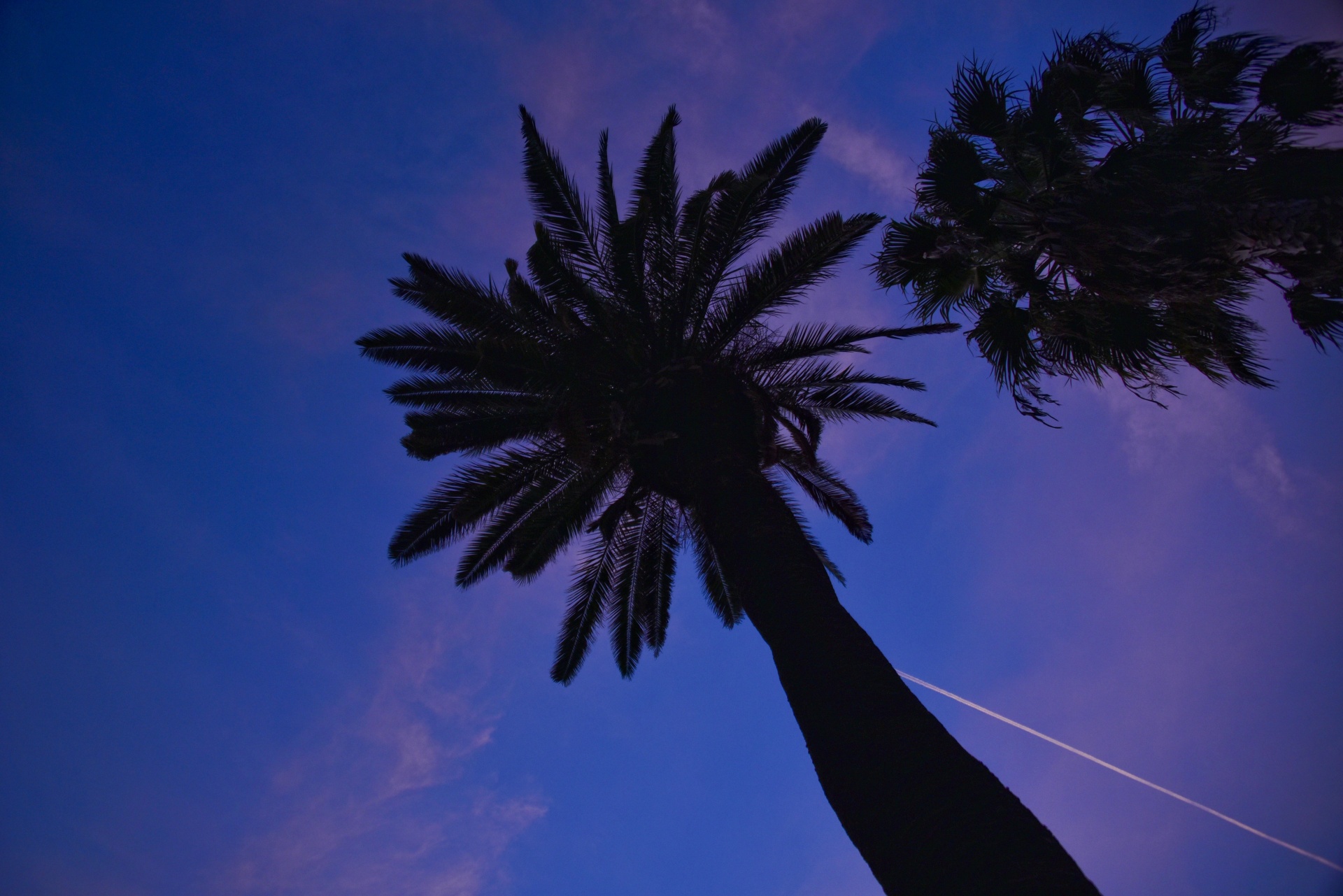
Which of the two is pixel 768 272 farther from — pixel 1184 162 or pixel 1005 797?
pixel 1005 797

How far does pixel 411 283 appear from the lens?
888cm

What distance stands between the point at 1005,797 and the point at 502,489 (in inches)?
266

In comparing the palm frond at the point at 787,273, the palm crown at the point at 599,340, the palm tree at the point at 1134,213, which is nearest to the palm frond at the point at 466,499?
the palm crown at the point at 599,340

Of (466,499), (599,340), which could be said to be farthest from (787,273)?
(466,499)

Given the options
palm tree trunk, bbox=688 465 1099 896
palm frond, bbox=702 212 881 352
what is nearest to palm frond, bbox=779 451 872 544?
palm frond, bbox=702 212 881 352

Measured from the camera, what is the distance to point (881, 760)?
3734 mm

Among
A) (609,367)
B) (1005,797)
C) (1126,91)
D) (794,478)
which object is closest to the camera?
(1005,797)

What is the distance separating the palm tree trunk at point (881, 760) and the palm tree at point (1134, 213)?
407 cm

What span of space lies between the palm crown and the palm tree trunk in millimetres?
2792

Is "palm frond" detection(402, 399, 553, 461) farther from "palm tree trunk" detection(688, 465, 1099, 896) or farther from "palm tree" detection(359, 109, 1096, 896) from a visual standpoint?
"palm tree trunk" detection(688, 465, 1099, 896)

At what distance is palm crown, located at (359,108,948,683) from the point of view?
26.6 ft


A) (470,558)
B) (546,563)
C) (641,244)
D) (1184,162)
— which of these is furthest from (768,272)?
(470,558)

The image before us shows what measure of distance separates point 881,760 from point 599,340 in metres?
5.86

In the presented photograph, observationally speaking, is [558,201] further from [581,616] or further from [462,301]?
[581,616]
